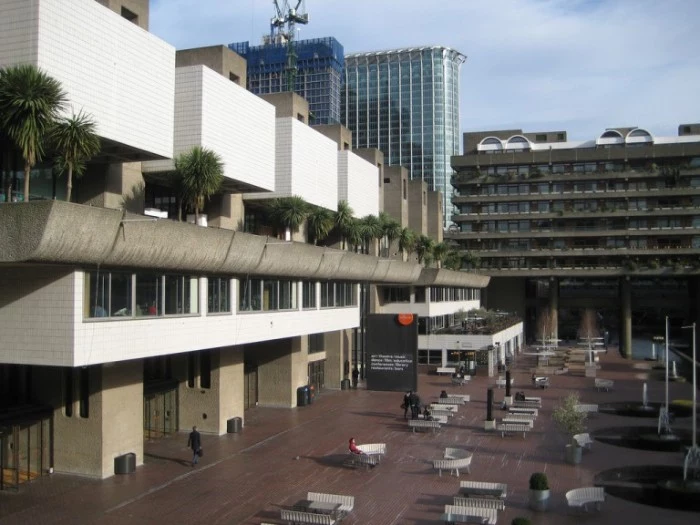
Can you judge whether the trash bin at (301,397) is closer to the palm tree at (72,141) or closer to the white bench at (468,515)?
the white bench at (468,515)

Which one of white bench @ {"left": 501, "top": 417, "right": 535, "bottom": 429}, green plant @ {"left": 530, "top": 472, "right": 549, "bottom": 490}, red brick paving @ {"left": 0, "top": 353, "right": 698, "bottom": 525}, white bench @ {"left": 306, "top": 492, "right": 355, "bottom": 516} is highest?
green plant @ {"left": 530, "top": 472, "right": 549, "bottom": 490}

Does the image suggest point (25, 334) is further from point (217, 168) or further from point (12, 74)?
point (217, 168)

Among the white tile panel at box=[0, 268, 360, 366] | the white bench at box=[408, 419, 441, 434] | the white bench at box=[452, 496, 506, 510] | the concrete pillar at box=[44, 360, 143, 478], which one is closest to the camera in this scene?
the white bench at box=[452, 496, 506, 510]

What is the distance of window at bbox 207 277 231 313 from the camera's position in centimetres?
2789

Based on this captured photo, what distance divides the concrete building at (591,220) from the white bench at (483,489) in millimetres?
71650

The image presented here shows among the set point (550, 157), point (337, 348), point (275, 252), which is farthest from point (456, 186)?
point (275, 252)

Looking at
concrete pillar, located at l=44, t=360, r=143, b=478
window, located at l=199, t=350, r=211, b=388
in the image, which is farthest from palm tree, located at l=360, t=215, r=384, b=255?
concrete pillar, located at l=44, t=360, r=143, b=478

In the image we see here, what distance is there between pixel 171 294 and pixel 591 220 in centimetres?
7594

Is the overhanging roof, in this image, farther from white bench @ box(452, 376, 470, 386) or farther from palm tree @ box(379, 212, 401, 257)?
white bench @ box(452, 376, 470, 386)

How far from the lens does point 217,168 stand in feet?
89.0

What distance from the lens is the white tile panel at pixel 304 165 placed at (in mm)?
36812

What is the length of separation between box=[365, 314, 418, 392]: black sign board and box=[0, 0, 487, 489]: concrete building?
3.43m

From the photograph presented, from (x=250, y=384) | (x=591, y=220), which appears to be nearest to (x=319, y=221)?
(x=250, y=384)

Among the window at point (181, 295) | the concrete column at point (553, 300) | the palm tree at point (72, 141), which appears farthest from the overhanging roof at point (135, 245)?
the concrete column at point (553, 300)
